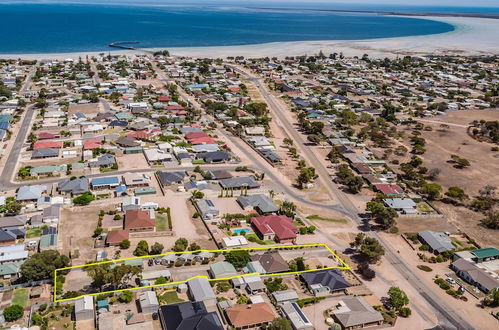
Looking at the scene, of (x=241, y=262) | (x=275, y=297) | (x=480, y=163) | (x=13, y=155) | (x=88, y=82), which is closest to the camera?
(x=275, y=297)

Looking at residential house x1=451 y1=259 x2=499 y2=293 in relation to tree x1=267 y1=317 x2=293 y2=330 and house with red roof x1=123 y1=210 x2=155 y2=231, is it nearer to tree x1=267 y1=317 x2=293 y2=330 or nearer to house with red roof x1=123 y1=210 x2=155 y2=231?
tree x1=267 y1=317 x2=293 y2=330

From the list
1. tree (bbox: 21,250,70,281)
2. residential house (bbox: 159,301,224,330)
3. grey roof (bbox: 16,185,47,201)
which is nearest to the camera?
residential house (bbox: 159,301,224,330)

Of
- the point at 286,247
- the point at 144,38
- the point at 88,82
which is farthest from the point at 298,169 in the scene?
the point at 144,38

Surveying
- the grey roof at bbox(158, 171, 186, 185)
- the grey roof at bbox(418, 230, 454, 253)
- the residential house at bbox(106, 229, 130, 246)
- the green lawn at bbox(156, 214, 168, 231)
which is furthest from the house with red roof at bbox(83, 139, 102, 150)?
the grey roof at bbox(418, 230, 454, 253)

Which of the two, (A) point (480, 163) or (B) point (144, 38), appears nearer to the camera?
(A) point (480, 163)

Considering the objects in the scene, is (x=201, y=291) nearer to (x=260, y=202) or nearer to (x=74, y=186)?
(x=260, y=202)

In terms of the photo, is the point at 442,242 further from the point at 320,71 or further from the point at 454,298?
the point at 320,71

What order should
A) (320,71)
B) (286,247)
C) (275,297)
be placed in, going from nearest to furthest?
(275,297) < (286,247) < (320,71)
